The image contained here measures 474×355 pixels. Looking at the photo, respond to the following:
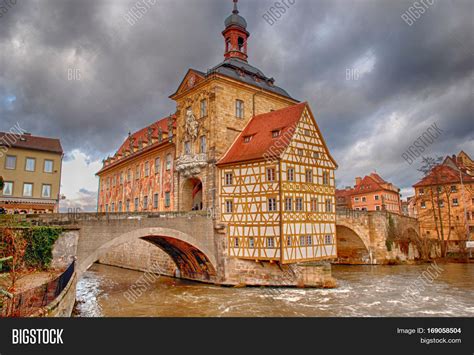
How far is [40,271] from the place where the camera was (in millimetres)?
13500

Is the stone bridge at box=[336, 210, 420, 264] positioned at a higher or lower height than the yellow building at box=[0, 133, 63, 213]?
lower

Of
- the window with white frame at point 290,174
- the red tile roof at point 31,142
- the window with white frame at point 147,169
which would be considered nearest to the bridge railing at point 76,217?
the window with white frame at point 290,174

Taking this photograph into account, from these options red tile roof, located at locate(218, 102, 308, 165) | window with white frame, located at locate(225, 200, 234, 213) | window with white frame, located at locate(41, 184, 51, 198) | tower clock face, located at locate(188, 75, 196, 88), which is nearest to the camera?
red tile roof, located at locate(218, 102, 308, 165)

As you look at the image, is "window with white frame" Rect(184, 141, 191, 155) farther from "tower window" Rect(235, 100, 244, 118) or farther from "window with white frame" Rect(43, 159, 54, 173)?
"window with white frame" Rect(43, 159, 54, 173)

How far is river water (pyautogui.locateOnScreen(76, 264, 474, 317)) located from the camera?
48.9 ft

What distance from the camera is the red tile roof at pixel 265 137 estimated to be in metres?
20.1

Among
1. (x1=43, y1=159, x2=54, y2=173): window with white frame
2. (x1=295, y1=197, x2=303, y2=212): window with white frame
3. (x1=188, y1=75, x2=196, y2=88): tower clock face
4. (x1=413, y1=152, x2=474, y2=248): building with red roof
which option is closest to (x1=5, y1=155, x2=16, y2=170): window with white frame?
(x1=43, y1=159, x2=54, y2=173): window with white frame

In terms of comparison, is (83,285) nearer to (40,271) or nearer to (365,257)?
(40,271)

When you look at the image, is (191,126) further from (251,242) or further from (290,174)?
(251,242)

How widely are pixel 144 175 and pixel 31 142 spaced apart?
1167 centimetres

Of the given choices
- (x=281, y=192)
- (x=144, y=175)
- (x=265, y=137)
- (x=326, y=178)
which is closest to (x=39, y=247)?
(x=281, y=192)

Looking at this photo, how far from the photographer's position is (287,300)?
16.9 metres

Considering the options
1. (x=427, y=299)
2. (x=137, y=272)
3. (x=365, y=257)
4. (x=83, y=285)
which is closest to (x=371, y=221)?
(x=365, y=257)
